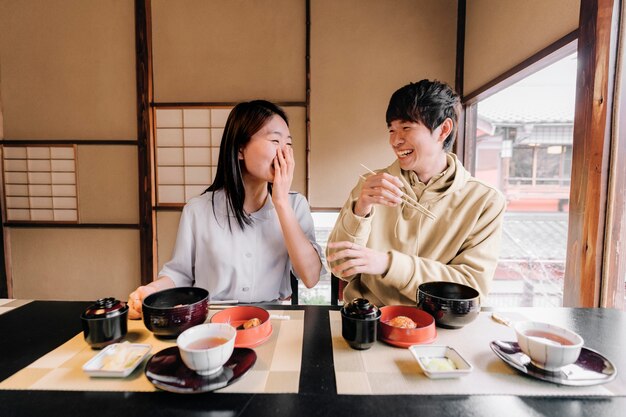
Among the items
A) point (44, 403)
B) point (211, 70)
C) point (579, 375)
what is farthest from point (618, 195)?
point (211, 70)

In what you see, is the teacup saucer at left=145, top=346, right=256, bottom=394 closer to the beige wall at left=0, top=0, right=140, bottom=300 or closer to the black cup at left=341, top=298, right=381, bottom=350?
the black cup at left=341, top=298, right=381, bottom=350

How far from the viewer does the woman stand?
1700mm

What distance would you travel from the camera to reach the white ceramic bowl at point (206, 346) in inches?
32.0

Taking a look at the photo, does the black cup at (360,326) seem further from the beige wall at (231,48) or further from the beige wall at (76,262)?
the beige wall at (76,262)

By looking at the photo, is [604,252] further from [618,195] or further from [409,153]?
[409,153]

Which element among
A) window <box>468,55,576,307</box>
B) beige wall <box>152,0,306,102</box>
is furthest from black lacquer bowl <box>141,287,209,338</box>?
window <box>468,55,576,307</box>

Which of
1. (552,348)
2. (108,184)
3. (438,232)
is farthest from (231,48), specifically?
(552,348)

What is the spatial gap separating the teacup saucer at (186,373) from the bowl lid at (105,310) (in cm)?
21

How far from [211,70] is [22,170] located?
243cm

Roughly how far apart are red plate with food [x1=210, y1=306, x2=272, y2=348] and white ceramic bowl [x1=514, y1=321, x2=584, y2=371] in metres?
0.73

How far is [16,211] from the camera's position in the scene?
3816 mm

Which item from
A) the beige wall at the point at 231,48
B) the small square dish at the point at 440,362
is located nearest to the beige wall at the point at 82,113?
the beige wall at the point at 231,48

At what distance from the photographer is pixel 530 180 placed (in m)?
7.91

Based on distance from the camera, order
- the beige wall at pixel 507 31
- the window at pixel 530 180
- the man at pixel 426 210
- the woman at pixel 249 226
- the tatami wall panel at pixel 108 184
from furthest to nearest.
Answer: the window at pixel 530 180, the tatami wall panel at pixel 108 184, the beige wall at pixel 507 31, the woman at pixel 249 226, the man at pixel 426 210
